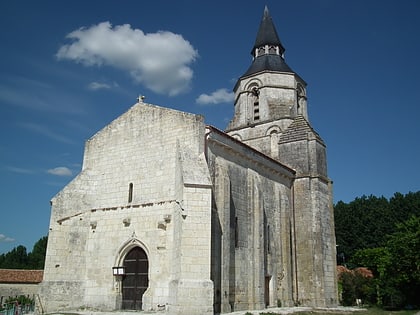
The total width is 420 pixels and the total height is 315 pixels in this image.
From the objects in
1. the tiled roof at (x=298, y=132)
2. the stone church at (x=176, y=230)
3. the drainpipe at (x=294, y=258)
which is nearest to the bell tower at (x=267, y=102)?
the tiled roof at (x=298, y=132)

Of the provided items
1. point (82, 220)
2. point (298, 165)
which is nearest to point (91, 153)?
point (82, 220)

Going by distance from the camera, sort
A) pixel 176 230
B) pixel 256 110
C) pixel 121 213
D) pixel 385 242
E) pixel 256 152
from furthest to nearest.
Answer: pixel 385 242 < pixel 256 110 < pixel 256 152 < pixel 121 213 < pixel 176 230

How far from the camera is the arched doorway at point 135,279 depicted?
15328 mm

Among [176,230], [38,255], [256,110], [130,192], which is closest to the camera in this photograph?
[176,230]

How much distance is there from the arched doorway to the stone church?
4 cm

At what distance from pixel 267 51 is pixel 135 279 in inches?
758

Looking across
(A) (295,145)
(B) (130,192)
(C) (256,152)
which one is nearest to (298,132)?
(A) (295,145)

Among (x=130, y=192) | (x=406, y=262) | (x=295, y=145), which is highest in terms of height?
(x=295, y=145)

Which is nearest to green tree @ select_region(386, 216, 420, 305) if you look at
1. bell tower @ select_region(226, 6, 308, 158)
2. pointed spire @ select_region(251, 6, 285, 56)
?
bell tower @ select_region(226, 6, 308, 158)

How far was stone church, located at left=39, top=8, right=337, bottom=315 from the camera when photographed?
14.2 m

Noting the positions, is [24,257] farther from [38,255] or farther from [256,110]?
[256,110]

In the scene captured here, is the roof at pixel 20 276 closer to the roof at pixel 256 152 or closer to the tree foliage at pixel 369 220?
the roof at pixel 256 152

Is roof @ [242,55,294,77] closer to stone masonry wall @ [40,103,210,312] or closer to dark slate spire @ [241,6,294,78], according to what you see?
dark slate spire @ [241,6,294,78]

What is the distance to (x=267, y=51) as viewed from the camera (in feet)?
93.4
